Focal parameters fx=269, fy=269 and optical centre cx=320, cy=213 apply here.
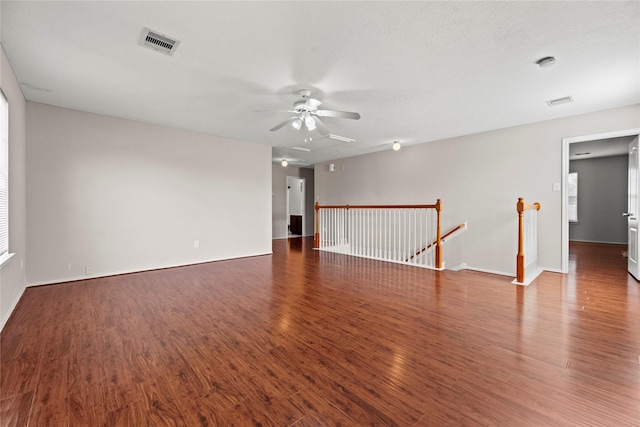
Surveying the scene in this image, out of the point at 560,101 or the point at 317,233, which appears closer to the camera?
the point at 560,101

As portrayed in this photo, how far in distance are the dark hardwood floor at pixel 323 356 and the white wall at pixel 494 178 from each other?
4.67 feet

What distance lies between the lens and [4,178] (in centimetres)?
273

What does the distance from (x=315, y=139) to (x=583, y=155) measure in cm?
786

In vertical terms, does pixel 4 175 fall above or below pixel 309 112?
below

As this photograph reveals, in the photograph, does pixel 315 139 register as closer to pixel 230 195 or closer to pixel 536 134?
pixel 230 195

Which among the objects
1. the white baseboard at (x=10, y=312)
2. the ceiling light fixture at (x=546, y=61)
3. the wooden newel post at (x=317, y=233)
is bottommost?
the white baseboard at (x=10, y=312)

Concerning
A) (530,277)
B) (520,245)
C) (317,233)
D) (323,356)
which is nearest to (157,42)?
(323,356)

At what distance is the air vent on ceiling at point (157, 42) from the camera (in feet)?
7.57

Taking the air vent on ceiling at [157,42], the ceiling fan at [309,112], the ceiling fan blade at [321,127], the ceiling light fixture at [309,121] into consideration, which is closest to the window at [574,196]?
the ceiling fan blade at [321,127]

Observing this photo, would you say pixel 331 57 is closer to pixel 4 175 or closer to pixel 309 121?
pixel 309 121

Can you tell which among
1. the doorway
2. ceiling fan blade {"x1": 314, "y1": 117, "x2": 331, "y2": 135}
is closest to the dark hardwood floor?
ceiling fan blade {"x1": 314, "y1": 117, "x2": 331, "y2": 135}

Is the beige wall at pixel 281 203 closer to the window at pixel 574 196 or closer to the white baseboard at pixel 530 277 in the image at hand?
the white baseboard at pixel 530 277

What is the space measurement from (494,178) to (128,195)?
21.9 ft

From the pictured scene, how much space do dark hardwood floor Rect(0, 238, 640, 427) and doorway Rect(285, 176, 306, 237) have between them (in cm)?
678
